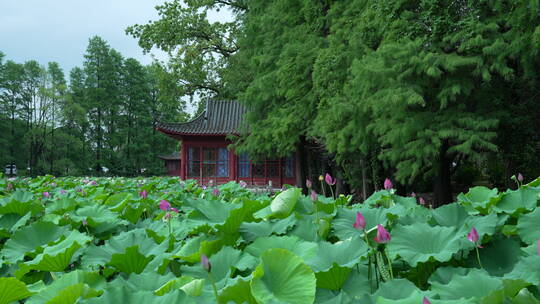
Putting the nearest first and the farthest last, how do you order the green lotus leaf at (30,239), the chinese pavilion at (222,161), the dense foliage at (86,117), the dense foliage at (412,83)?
the green lotus leaf at (30,239) < the dense foliage at (412,83) < the chinese pavilion at (222,161) < the dense foliage at (86,117)

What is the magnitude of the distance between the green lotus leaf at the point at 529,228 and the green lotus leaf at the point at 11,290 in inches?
52.3

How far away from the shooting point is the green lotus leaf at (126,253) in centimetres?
131

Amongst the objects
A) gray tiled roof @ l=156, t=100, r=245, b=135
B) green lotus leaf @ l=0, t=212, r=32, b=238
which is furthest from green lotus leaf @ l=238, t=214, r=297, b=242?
gray tiled roof @ l=156, t=100, r=245, b=135

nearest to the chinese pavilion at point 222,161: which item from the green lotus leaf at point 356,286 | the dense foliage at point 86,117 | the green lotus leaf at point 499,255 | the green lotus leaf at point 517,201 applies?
the dense foliage at point 86,117

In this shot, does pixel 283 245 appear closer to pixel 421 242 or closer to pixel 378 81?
pixel 421 242

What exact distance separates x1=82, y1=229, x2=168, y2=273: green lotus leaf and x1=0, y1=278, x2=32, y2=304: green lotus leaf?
366 millimetres

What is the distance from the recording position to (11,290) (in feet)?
3.01

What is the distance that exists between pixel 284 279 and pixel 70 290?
1.40 ft

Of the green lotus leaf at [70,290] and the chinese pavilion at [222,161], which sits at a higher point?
the chinese pavilion at [222,161]

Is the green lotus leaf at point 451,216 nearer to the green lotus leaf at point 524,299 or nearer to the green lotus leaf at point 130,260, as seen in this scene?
the green lotus leaf at point 524,299

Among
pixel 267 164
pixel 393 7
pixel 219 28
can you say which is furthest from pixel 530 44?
pixel 219 28

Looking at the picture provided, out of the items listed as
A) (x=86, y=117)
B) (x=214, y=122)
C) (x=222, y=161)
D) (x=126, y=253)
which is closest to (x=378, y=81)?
(x=126, y=253)

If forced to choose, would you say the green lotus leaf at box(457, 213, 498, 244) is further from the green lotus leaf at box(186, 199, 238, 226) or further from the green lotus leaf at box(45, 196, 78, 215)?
the green lotus leaf at box(45, 196, 78, 215)

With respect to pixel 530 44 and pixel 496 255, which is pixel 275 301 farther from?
pixel 530 44
